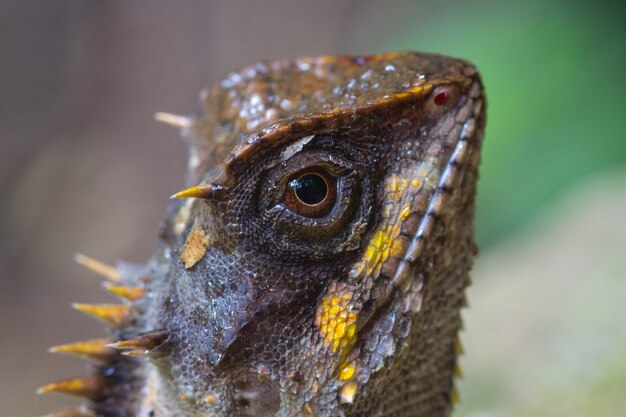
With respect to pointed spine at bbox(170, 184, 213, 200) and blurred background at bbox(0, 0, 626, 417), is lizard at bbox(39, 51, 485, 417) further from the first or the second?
blurred background at bbox(0, 0, 626, 417)

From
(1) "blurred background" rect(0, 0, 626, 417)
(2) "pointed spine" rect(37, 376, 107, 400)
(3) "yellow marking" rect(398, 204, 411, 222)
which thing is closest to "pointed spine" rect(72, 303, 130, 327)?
(2) "pointed spine" rect(37, 376, 107, 400)

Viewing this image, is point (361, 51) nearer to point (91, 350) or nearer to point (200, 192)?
point (91, 350)

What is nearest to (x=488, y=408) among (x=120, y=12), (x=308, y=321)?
(x=308, y=321)

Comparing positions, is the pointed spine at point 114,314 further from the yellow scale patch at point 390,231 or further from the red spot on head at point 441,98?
the red spot on head at point 441,98

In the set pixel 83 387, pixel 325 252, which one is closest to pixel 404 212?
pixel 325 252

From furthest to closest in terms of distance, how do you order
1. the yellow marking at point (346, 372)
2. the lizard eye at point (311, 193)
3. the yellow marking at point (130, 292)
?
1. the yellow marking at point (130, 292)
2. the yellow marking at point (346, 372)
3. the lizard eye at point (311, 193)

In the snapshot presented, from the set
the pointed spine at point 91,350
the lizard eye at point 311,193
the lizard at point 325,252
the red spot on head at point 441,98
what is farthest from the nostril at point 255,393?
the red spot on head at point 441,98
